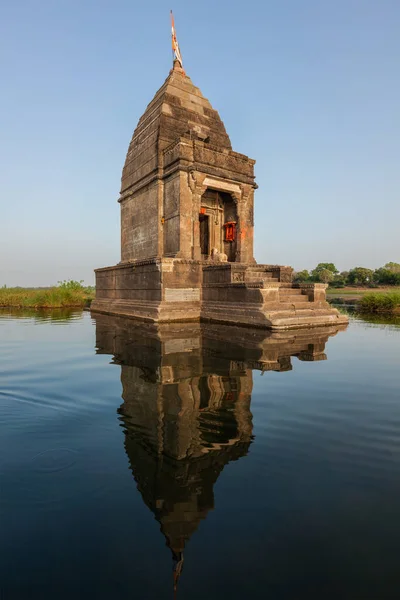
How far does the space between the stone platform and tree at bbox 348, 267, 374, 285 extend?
60.0 meters

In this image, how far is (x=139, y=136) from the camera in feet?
54.8

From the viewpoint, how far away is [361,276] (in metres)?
66.2

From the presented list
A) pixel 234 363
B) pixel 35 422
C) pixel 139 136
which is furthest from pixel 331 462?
pixel 139 136

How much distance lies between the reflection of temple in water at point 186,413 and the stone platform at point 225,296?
2.44 meters

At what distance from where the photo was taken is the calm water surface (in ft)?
4.45

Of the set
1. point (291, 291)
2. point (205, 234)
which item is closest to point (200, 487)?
point (291, 291)

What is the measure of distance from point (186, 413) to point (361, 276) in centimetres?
→ 7133

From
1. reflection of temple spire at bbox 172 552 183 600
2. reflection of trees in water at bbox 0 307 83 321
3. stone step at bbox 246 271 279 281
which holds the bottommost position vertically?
reflection of temple spire at bbox 172 552 183 600

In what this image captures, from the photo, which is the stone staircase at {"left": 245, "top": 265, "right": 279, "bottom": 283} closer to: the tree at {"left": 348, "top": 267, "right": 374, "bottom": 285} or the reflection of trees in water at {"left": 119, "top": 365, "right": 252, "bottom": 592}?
the reflection of trees in water at {"left": 119, "top": 365, "right": 252, "bottom": 592}

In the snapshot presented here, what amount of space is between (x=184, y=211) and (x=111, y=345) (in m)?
7.86

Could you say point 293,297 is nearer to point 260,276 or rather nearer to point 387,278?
point 260,276

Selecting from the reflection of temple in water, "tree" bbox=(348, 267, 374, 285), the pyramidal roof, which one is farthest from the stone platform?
"tree" bbox=(348, 267, 374, 285)

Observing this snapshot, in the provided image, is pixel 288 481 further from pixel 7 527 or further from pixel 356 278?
pixel 356 278

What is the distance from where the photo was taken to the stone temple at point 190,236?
10773mm
